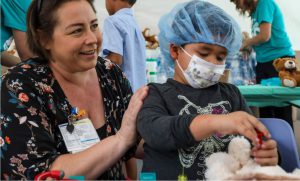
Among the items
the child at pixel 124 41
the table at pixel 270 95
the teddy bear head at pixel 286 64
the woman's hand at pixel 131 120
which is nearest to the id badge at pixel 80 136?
the woman's hand at pixel 131 120

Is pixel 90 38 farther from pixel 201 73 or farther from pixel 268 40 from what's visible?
pixel 268 40

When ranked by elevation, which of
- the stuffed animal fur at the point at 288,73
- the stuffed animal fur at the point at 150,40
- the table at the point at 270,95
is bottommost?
the table at the point at 270,95

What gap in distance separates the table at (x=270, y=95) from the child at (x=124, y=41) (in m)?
0.82

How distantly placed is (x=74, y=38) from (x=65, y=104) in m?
0.22

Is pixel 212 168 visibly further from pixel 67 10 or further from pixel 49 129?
pixel 67 10

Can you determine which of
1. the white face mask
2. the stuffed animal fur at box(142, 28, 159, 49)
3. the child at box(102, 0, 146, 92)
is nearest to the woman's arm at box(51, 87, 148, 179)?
the white face mask

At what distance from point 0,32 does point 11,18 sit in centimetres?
11

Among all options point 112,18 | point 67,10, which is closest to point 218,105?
point 67,10

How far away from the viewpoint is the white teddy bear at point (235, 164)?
866mm

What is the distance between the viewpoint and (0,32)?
2.00m

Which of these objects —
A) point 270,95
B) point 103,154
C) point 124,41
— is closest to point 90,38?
point 103,154

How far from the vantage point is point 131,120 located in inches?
46.6

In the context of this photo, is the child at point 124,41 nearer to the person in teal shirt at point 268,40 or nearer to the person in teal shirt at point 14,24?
the person in teal shirt at point 14,24

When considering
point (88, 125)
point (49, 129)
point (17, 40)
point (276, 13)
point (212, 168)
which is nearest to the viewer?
point (212, 168)
